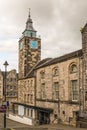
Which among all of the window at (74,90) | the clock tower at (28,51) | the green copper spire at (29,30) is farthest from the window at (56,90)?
the green copper spire at (29,30)

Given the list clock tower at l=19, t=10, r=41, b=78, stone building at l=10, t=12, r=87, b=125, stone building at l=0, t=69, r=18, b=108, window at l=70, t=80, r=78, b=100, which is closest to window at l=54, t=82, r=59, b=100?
stone building at l=10, t=12, r=87, b=125

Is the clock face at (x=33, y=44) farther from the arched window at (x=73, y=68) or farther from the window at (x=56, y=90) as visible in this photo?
the arched window at (x=73, y=68)

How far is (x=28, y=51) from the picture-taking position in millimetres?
61656

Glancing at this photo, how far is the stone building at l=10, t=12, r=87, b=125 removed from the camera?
36.5 metres

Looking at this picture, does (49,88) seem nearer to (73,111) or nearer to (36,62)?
(73,111)

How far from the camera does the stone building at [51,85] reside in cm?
3648

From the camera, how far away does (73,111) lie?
37.3 metres

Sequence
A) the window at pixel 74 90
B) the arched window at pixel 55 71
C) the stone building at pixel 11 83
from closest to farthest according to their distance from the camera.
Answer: the window at pixel 74 90, the arched window at pixel 55 71, the stone building at pixel 11 83

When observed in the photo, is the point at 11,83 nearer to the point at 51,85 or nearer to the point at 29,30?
the point at 29,30

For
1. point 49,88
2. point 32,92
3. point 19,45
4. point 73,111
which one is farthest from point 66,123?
point 19,45

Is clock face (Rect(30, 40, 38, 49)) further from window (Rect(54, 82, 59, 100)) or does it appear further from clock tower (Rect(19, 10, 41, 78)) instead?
window (Rect(54, 82, 59, 100))

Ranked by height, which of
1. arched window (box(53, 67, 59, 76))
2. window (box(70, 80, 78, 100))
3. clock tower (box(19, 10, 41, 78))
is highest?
clock tower (box(19, 10, 41, 78))

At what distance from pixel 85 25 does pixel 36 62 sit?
27.7 meters

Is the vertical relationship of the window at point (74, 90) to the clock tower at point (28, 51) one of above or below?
below
